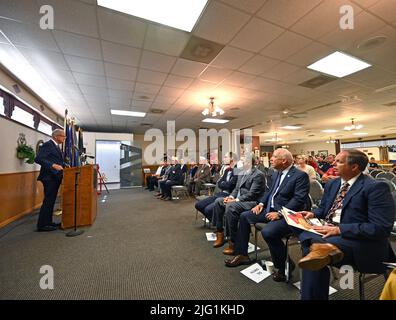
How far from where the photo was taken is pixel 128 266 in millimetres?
1963

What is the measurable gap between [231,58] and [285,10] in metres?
1.02

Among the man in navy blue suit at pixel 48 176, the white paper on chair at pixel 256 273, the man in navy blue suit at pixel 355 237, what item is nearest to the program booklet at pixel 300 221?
the man in navy blue suit at pixel 355 237

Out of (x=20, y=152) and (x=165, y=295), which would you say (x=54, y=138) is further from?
(x=165, y=295)

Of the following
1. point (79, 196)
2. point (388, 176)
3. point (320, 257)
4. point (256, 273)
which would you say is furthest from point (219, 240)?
point (388, 176)

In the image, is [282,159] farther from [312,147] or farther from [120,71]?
[312,147]

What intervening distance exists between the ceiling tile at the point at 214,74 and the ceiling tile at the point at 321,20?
1308mm

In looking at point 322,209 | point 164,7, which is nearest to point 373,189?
point 322,209

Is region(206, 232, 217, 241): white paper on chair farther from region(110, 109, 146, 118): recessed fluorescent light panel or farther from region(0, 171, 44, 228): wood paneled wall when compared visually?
region(110, 109, 146, 118): recessed fluorescent light panel

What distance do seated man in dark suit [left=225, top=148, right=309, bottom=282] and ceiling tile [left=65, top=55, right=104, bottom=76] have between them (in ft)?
10.5

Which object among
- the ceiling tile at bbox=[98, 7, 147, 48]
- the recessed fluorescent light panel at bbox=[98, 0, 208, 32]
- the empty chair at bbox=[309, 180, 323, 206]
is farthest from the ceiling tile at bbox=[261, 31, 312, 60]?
the empty chair at bbox=[309, 180, 323, 206]

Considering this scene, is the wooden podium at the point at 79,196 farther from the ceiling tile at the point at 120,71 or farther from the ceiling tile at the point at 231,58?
the ceiling tile at the point at 231,58

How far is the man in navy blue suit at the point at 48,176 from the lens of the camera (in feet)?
9.46

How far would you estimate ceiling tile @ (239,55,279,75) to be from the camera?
2.93m

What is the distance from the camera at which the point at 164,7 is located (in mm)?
1962
